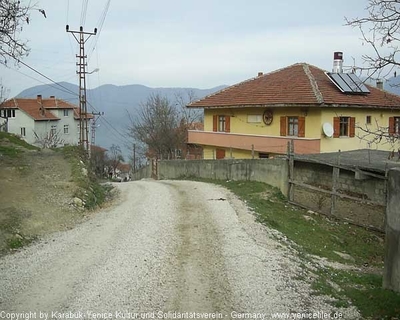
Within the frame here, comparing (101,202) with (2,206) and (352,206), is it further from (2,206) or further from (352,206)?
(352,206)

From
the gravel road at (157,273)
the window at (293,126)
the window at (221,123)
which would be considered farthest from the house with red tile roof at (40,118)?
the gravel road at (157,273)

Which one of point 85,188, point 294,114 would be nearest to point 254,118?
point 294,114

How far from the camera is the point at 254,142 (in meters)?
27.7

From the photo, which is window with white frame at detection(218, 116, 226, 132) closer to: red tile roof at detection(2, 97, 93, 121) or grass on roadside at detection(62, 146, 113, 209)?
grass on roadside at detection(62, 146, 113, 209)

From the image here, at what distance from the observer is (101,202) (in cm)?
1408

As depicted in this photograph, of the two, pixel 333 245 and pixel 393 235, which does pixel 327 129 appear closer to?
pixel 333 245

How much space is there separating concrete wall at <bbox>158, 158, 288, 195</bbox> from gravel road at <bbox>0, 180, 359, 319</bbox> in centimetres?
550

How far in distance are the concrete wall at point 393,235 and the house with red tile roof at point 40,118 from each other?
175 ft

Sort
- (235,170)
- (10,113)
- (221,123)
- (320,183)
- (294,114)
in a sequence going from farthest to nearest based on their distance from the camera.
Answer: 1. (10,113)
2. (221,123)
3. (294,114)
4. (235,170)
5. (320,183)

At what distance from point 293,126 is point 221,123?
7.09 meters

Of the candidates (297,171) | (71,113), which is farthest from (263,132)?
(71,113)

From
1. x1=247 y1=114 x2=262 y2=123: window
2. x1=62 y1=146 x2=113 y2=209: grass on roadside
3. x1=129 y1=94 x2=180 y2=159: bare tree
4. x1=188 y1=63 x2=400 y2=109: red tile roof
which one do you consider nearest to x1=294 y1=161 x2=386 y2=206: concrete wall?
x1=62 y1=146 x2=113 y2=209: grass on roadside

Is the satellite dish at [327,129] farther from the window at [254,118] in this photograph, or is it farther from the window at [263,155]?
the window at [254,118]

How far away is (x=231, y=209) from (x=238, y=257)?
14.9 feet
